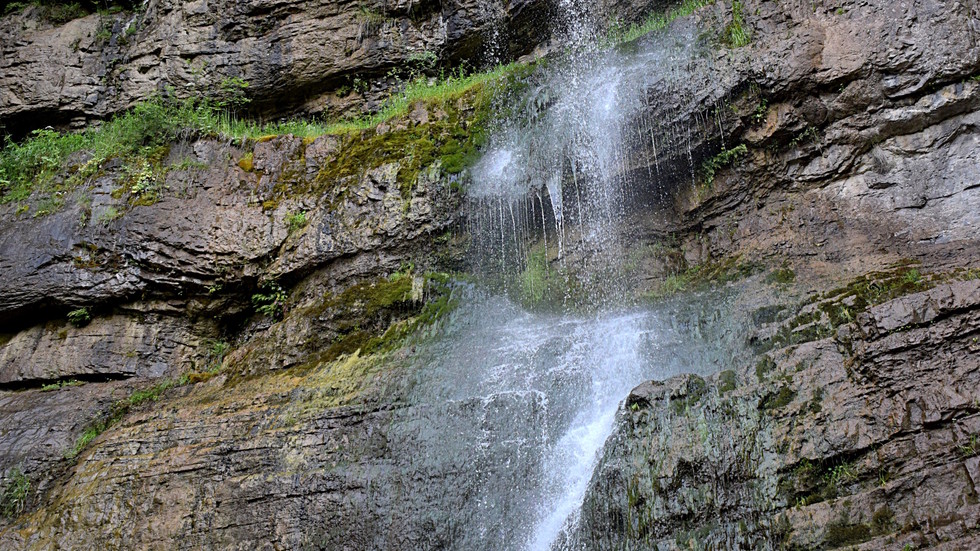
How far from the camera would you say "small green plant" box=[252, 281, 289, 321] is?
34.7 feet

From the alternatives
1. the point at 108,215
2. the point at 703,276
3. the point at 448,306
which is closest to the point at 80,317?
the point at 108,215

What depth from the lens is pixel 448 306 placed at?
9438 millimetres

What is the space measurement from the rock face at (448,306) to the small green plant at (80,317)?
0.24 ft

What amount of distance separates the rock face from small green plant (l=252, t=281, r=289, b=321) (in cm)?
5

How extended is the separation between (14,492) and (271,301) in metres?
3.75

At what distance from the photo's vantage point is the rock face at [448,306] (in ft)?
19.6

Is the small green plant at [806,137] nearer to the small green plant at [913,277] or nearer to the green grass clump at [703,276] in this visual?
the green grass clump at [703,276]

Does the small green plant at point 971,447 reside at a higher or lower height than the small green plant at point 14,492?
lower

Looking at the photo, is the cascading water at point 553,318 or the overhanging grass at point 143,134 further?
the overhanging grass at point 143,134

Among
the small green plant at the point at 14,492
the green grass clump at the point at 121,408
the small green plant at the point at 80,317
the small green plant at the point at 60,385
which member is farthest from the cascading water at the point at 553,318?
the small green plant at the point at 80,317

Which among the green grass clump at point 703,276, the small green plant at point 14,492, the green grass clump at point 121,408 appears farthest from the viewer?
the green grass clump at point 121,408

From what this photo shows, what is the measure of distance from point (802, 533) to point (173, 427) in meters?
6.61

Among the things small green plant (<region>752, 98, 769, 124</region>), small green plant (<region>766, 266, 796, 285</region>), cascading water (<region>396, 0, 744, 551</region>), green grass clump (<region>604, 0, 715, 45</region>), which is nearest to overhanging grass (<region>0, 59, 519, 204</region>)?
green grass clump (<region>604, 0, 715, 45</region>)

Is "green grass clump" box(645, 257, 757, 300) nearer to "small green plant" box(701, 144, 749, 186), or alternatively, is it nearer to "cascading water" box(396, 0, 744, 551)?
"cascading water" box(396, 0, 744, 551)
